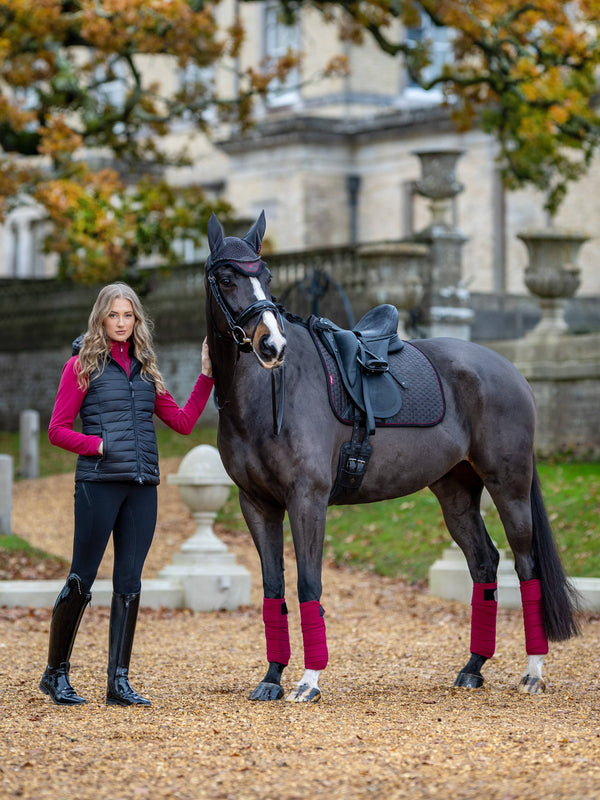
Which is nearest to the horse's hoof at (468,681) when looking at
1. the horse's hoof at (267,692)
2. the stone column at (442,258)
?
the horse's hoof at (267,692)

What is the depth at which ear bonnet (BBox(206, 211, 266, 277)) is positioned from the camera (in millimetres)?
6508

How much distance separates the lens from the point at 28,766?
5199 millimetres

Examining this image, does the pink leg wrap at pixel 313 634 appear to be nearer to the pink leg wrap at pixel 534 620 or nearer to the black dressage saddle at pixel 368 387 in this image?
the black dressage saddle at pixel 368 387

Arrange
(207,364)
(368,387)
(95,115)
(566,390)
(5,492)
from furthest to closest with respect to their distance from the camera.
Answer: (95,115) < (566,390) < (5,492) < (368,387) < (207,364)

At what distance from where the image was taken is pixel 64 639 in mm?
6727

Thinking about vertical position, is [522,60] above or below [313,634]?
above

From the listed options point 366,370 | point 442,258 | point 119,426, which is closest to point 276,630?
point 119,426

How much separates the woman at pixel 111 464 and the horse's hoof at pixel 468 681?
1.80 metres

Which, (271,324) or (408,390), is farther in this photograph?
(408,390)

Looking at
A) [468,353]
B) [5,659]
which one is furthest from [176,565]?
[468,353]

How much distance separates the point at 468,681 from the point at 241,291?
2.56 metres

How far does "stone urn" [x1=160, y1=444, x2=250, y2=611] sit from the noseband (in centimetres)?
442

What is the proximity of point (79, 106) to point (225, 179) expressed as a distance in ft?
49.7

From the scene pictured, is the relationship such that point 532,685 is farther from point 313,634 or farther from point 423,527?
point 423,527
